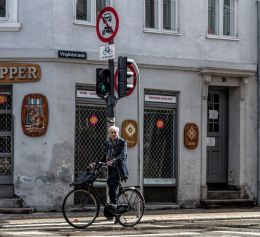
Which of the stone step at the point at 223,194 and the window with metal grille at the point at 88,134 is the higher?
the window with metal grille at the point at 88,134

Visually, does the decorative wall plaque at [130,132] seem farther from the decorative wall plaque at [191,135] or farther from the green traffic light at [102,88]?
the green traffic light at [102,88]

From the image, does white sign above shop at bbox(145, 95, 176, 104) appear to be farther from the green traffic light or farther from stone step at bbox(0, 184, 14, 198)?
the green traffic light

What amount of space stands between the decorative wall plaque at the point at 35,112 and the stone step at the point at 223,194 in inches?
211

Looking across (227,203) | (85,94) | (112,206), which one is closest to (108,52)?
(112,206)

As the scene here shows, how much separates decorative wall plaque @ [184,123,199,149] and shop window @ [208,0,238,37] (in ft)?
8.83

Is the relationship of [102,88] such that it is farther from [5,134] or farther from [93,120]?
[5,134]

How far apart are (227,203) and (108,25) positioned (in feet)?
25.2

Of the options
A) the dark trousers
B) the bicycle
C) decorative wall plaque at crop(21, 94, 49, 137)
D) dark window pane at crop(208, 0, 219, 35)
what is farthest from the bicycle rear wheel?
dark window pane at crop(208, 0, 219, 35)

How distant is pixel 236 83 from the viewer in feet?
74.7

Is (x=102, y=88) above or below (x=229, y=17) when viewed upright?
below

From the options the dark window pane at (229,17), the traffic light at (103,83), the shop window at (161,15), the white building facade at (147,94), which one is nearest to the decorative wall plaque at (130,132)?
the white building facade at (147,94)

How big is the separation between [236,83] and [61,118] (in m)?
5.59

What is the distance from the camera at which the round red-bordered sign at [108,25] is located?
53.8ft

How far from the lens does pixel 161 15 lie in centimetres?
2173
